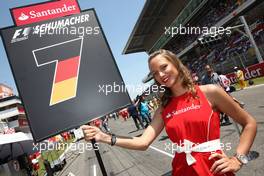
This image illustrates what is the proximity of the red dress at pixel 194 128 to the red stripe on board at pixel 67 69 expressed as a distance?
3.41ft

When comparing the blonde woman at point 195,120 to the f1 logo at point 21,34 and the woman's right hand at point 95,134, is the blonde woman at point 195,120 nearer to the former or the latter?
the woman's right hand at point 95,134

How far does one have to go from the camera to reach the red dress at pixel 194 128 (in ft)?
6.86

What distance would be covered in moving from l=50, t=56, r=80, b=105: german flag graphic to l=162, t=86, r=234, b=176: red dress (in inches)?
37.8

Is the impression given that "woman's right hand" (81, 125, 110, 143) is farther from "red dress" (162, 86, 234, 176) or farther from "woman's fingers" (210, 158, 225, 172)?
"woman's fingers" (210, 158, 225, 172)

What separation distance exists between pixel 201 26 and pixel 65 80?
1702 inches

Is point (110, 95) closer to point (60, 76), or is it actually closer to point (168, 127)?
point (60, 76)

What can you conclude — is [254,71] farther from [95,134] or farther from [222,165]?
[222,165]

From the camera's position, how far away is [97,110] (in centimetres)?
273

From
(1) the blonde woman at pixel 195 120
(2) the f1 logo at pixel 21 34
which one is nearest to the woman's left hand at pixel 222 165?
(1) the blonde woman at pixel 195 120

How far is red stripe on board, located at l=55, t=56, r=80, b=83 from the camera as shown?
2805 millimetres

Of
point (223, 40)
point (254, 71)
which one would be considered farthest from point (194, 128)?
point (223, 40)

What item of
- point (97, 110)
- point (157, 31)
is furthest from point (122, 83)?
point (157, 31)

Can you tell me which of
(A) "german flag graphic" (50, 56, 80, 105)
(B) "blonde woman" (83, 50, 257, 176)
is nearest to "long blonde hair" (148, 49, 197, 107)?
(B) "blonde woman" (83, 50, 257, 176)

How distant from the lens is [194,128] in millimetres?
2131
